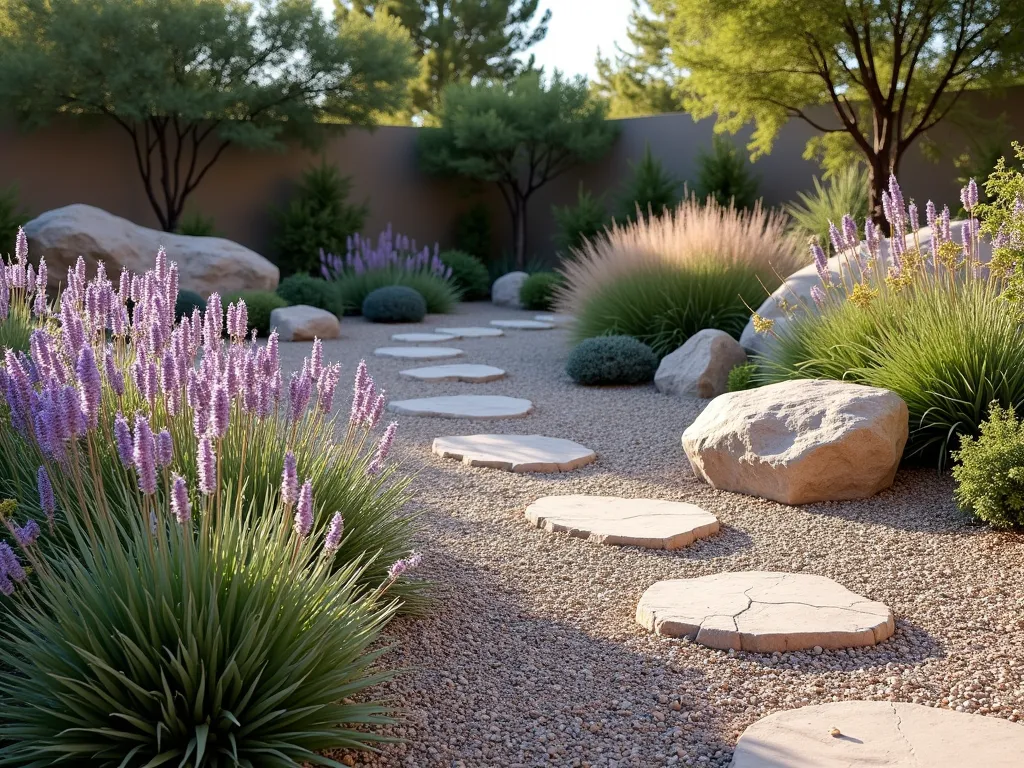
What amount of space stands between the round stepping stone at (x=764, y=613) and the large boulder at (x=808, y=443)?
0.92 meters

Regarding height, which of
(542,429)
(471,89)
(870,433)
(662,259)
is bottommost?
(542,429)

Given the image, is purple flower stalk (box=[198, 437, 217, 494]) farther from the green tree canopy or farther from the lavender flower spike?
the green tree canopy

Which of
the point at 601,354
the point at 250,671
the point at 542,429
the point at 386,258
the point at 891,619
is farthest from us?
the point at 386,258

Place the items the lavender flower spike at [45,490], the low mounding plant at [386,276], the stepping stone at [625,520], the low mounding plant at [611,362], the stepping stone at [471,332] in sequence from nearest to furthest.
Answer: the lavender flower spike at [45,490] → the stepping stone at [625,520] → the low mounding plant at [611,362] → the stepping stone at [471,332] → the low mounding plant at [386,276]

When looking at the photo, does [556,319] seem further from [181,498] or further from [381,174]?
[181,498]

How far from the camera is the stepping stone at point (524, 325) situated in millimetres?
10625

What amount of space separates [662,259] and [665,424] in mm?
2590

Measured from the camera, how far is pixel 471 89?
597 inches

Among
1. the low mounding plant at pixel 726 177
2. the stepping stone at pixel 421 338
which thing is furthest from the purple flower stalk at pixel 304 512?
the low mounding plant at pixel 726 177

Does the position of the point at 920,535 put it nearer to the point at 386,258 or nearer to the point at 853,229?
the point at 853,229

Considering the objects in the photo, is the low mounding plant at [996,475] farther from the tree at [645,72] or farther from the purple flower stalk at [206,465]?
the tree at [645,72]

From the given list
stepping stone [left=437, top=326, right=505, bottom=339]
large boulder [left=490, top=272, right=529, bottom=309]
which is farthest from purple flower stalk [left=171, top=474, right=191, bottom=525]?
large boulder [left=490, top=272, right=529, bottom=309]

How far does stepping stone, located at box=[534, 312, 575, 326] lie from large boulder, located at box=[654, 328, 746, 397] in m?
1.92

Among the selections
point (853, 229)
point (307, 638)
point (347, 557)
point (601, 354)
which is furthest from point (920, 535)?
point (601, 354)
